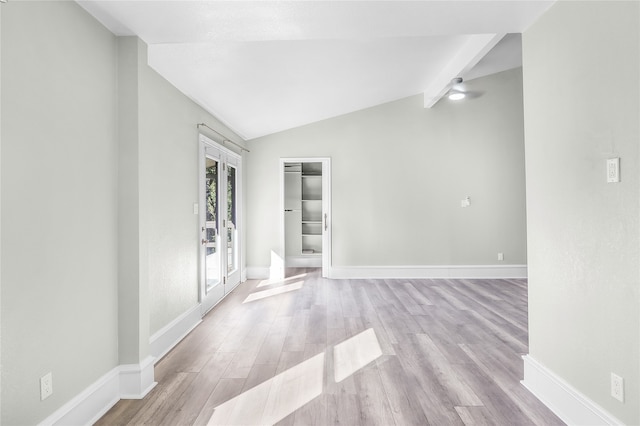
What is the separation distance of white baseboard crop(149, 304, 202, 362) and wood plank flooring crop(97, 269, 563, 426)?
0.29 ft

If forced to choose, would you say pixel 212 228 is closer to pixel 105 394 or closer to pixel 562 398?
pixel 105 394

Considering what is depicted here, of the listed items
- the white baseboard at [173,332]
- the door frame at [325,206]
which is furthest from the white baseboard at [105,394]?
the door frame at [325,206]

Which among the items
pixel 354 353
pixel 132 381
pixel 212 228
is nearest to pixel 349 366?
pixel 354 353

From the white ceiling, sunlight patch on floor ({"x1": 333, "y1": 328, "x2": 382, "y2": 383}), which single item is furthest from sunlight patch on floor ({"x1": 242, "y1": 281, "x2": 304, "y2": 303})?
the white ceiling

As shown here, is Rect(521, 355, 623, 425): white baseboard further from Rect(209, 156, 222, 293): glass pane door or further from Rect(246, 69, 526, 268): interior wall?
Rect(246, 69, 526, 268): interior wall

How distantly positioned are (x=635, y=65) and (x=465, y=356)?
229 centimetres

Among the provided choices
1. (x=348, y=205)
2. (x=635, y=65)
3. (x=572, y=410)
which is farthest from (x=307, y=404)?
(x=348, y=205)

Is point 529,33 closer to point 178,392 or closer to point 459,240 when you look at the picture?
point 178,392

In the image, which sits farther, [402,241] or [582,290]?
[402,241]

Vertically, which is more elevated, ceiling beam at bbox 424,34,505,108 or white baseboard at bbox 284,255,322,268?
ceiling beam at bbox 424,34,505,108

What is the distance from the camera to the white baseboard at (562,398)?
5.78 feet

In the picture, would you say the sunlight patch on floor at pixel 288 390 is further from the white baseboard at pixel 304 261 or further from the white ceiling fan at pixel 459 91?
the white baseboard at pixel 304 261

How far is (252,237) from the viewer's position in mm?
5996

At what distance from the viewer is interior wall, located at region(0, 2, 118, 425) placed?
1510 millimetres
